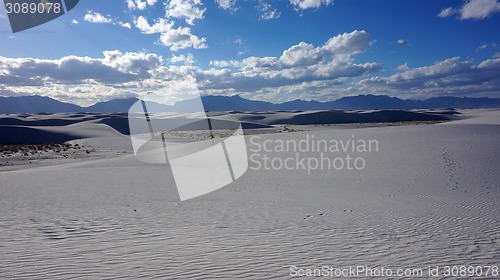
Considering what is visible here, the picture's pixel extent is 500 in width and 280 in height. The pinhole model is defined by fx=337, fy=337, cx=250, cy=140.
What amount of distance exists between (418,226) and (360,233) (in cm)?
183

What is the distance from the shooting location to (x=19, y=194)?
12297mm

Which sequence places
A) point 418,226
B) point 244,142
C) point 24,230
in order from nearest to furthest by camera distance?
1. point 24,230
2. point 418,226
3. point 244,142

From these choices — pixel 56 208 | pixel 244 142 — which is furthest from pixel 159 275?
pixel 244 142

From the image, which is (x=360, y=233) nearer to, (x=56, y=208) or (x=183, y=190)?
(x=183, y=190)

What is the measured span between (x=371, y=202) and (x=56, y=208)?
10186mm

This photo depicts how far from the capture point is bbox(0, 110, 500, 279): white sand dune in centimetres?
621

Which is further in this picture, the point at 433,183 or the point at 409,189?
the point at 433,183

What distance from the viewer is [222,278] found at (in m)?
5.59

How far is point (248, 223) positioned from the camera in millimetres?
9055

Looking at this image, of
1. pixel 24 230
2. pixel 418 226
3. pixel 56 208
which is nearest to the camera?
pixel 24 230

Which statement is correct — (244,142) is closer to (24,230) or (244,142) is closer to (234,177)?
(234,177)

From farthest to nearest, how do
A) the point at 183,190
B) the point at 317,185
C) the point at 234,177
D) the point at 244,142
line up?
1. the point at 244,142
2. the point at 234,177
3. the point at 317,185
4. the point at 183,190

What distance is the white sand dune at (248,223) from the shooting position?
6215mm

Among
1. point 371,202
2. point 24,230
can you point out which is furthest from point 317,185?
point 24,230
